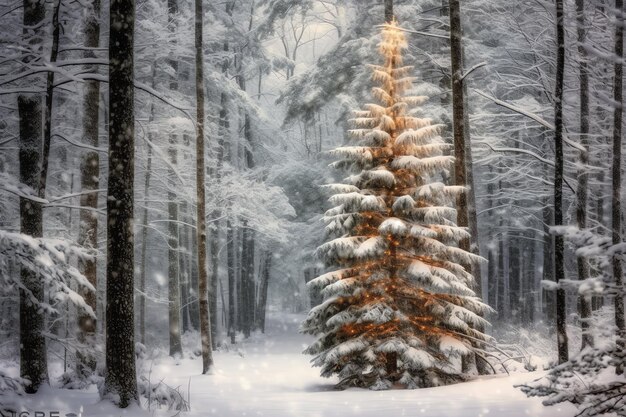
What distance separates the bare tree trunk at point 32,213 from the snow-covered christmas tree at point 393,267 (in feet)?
18.0

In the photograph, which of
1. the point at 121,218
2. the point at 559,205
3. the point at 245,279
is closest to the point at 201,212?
the point at 121,218

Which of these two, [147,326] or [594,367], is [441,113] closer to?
[594,367]

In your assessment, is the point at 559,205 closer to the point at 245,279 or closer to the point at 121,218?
the point at 121,218

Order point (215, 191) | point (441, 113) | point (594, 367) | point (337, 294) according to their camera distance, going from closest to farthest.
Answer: point (594, 367), point (337, 294), point (441, 113), point (215, 191)

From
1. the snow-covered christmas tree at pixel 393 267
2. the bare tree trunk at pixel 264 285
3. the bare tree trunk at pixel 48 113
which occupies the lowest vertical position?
the bare tree trunk at pixel 264 285

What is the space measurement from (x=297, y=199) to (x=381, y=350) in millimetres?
17032

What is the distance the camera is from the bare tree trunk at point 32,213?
10227 mm

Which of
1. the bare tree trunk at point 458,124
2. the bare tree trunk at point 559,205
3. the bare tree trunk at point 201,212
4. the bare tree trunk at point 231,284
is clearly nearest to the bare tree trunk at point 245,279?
the bare tree trunk at point 231,284

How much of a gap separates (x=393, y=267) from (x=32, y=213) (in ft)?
24.2

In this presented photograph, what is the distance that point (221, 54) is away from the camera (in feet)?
72.5

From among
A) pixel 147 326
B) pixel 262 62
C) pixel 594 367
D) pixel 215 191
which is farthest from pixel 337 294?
pixel 147 326

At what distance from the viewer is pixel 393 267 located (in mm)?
12977

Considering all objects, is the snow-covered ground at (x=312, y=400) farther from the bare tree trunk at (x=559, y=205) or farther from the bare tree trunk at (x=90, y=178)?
the bare tree trunk at (x=90, y=178)

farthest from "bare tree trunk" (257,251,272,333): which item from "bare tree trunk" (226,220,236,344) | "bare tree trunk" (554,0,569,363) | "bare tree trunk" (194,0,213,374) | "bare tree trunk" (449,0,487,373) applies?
"bare tree trunk" (554,0,569,363)
